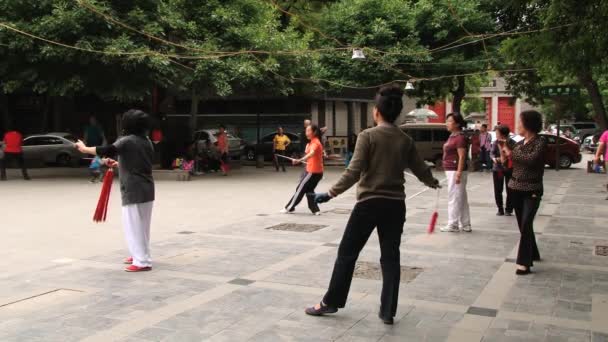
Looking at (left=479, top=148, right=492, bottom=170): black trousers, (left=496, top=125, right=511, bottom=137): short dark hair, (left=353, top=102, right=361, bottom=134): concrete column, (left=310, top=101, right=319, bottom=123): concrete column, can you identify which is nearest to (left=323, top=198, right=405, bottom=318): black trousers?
(left=496, top=125, right=511, bottom=137): short dark hair

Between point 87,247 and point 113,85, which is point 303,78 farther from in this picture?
point 87,247

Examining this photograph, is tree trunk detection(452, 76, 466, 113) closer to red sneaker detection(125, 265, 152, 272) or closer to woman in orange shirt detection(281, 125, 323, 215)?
woman in orange shirt detection(281, 125, 323, 215)

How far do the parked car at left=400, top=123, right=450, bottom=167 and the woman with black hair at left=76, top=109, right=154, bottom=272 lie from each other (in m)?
18.0

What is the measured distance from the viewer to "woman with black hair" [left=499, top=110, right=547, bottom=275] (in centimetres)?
663

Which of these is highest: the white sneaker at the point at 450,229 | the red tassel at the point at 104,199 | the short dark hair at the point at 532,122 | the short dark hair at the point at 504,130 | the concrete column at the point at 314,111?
the concrete column at the point at 314,111

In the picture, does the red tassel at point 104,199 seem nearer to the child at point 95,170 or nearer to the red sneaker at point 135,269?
the red sneaker at point 135,269

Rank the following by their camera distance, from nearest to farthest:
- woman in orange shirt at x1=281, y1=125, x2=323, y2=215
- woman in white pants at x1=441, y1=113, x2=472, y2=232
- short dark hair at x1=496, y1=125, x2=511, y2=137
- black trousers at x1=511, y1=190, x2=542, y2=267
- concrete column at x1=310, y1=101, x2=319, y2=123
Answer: black trousers at x1=511, y1=190, x2=542, y2=267 → woman in white pants at x1=441, y1=113, x2=472, y2=232 → short dark hair at x1=496, y1=125, x2=511, y2=137 → woman in orange shirt at x1=281, y1=125, x2=323, y2=215 → concrete column at x1=310, y1=101, x2=319, y2=123

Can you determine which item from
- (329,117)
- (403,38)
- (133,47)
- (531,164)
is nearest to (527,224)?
(531,164)

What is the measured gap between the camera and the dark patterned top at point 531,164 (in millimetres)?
6637

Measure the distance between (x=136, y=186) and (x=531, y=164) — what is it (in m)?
4.12

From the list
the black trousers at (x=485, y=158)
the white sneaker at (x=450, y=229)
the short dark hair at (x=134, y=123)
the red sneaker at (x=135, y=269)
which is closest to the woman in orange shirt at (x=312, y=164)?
the white sneaker at (x=450, y=229)

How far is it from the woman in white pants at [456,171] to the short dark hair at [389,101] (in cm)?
441

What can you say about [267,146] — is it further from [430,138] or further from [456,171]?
[456,171]

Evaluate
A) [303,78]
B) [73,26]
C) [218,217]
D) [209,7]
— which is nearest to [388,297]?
[218,217]
